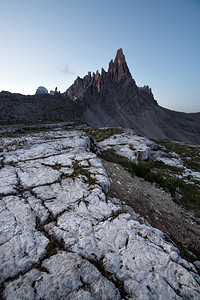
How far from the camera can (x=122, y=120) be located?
8600cm

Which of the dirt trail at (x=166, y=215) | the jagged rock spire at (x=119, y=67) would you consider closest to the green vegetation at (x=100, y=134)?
the dirt trail at (x=166, y=215)

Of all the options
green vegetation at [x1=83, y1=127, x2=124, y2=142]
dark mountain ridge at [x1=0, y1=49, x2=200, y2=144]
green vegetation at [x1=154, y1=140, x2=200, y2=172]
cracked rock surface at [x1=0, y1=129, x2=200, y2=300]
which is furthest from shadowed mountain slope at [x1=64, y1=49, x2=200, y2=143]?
cracked rock surface at [x1=0, y1=129, x2=200, y2=300]

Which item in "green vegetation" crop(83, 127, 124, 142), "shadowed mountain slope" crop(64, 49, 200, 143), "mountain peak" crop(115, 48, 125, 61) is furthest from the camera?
"mountain peak" crop(115, 48, 125, 61)

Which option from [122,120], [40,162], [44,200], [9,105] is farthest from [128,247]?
[122,120]

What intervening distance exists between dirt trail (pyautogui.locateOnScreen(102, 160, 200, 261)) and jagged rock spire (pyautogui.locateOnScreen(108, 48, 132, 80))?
113 meters

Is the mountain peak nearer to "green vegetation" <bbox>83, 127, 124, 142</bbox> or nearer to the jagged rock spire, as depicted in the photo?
the jagged rock spire

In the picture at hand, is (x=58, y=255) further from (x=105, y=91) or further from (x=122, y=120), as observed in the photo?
(x=105, y=91)

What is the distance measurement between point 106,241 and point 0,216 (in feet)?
8.38

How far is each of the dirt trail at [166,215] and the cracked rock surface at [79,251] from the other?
0.64m

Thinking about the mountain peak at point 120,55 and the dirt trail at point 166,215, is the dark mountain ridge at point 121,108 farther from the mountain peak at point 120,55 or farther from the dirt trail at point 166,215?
the dirt trail at point 166,215

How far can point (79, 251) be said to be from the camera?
2514 mm

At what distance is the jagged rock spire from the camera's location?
10269 centimetres

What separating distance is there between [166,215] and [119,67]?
120575mm

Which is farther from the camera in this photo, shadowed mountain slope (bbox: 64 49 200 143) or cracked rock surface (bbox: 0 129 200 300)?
shadowed mountain slope (bbox: 64 49 200 143)
